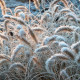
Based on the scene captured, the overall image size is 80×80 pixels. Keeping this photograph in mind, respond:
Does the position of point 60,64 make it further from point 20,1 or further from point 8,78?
point 20,1

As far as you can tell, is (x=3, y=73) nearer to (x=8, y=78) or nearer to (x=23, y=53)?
(x=8, y=78)

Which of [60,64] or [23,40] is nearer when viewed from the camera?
[23,40]

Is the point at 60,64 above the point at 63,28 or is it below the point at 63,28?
below

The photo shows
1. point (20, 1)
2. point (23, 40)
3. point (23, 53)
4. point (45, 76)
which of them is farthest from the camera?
point (20, 1)

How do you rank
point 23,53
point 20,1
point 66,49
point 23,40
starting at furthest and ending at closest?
1. point 20,1
2. point 23,53
3. point 23,40
4. point 66,49

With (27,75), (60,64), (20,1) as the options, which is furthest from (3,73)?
(20,1)

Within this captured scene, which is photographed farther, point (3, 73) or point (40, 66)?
point (3, 73)

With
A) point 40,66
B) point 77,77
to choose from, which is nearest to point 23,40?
point 40,66

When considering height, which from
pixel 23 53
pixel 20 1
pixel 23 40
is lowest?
pixel 23 53

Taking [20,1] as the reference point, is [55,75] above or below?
below
